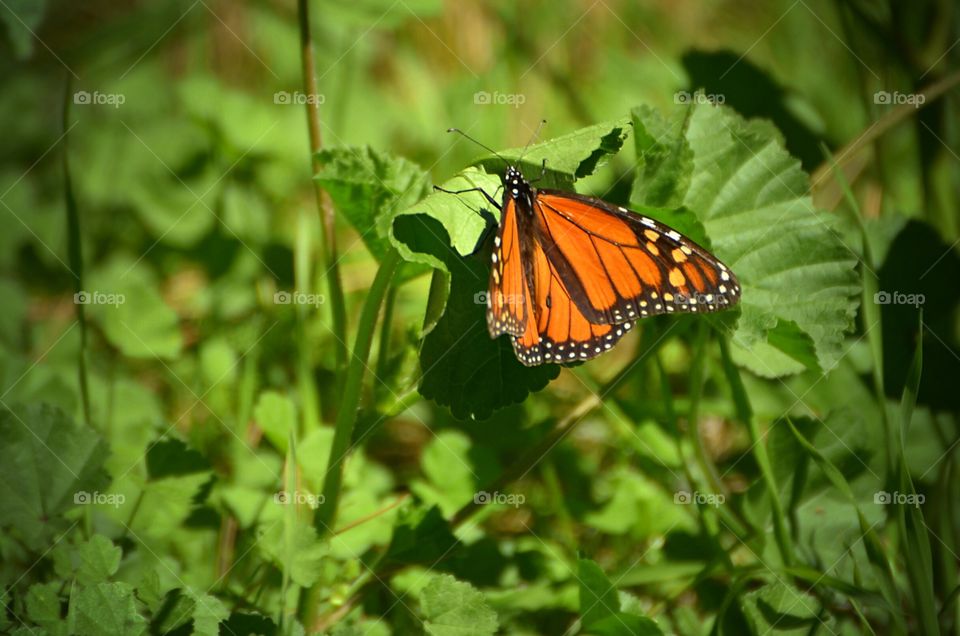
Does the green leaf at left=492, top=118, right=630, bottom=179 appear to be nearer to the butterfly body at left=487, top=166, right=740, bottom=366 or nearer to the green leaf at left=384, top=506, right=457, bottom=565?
the butterfly body at left=487, top=166, right=740, bottom=366

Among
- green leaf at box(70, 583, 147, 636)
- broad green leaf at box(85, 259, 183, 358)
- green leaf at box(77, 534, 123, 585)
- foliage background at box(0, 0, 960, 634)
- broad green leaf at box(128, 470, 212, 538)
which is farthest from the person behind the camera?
broad green leaf at box(85, 259, 183, 358)

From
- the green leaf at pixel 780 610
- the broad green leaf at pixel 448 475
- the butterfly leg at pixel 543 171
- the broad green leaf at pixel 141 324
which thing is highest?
the butterfly leg at pixel 543 171

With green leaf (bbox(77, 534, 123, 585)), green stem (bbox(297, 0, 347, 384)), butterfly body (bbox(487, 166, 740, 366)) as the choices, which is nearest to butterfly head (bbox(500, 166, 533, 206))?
butterfly body (bbox(487, 166, 740, 366))

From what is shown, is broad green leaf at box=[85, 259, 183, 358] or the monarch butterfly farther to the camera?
broad green leaf at box=[85, 259, 183, 358]

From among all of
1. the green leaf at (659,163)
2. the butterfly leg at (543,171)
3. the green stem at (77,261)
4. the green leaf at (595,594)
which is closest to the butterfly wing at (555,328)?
the butterfly leg at (543,171)

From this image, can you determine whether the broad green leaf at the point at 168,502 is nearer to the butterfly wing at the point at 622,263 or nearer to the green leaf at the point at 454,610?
the green leaf at the point at 454,610
